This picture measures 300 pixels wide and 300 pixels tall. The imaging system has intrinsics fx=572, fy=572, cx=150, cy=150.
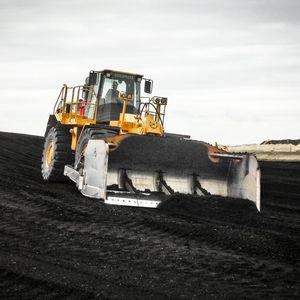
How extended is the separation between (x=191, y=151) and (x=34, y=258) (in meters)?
5.07

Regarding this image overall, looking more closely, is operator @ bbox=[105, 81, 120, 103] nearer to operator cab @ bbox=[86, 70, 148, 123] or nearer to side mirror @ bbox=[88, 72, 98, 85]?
operator cab @ bbox=[86, 70, 148, 123]

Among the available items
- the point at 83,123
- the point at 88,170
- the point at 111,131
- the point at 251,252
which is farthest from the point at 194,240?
the point at 83,123

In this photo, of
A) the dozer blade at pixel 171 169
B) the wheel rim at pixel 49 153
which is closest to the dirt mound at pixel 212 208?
the dozer blade at pixel 171 169

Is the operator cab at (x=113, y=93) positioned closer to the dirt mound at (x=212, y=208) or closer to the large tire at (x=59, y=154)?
the large tire at (x=59, y=154)

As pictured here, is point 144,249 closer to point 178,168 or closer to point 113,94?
point 178,168

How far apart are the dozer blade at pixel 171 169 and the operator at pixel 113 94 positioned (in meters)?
2.05

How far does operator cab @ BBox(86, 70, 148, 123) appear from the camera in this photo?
11.6 m

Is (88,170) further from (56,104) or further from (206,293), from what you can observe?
(206,293)

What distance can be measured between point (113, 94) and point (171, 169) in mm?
2530

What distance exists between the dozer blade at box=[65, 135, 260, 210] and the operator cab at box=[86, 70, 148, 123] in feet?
5.98

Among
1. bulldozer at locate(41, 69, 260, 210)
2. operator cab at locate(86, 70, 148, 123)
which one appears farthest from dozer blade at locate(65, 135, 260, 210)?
operator cab at locate(86, 70, 148, 123)

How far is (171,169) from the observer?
33.0ft

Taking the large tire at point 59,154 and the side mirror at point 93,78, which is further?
the large tire at point 59,154

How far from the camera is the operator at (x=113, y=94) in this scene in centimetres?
1169
